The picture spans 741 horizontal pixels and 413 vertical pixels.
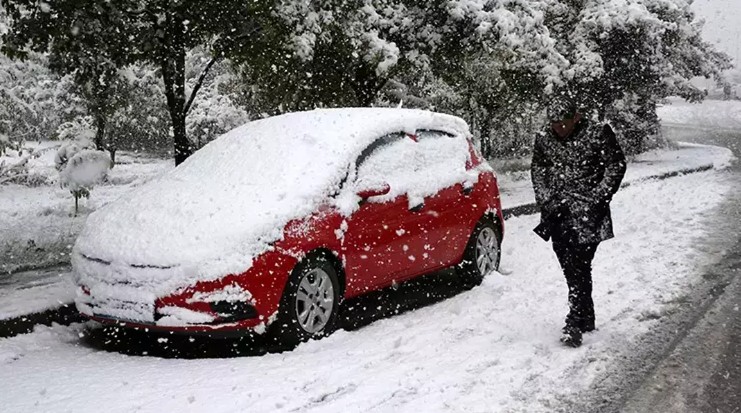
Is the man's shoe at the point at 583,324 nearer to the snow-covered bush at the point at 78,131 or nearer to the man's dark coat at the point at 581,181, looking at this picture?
the man's dark coat at the point at 581,181

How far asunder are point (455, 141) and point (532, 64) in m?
10.5

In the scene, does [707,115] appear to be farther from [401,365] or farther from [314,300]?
[401,365]

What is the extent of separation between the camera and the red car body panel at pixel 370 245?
215 inches

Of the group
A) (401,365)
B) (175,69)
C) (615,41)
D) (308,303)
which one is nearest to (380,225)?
(308,303)

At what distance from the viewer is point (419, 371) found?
16.8ft

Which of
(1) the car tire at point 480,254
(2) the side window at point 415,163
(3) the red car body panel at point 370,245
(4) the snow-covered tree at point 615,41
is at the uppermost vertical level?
(4) the snow-covered tree at point 615,41

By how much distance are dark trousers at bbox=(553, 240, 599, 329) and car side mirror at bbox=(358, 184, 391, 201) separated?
1529 millimetres

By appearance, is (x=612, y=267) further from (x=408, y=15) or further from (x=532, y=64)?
(x=532, y=64)

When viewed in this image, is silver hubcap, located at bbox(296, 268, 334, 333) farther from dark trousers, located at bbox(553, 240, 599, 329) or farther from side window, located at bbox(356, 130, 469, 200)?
dark trousers, located at bbox(553, 240, 599, 329)

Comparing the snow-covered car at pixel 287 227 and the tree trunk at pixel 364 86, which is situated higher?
the tree trunk at pixel 364 86

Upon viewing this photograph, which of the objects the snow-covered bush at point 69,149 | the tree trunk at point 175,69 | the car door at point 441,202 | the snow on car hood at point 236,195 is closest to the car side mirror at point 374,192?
the snow on car hood at point 236,195

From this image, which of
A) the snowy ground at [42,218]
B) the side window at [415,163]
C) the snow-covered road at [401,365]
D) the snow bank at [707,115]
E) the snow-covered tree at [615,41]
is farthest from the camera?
the snow bank at [707,115]

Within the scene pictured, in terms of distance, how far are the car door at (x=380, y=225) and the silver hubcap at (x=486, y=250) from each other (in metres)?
1.19

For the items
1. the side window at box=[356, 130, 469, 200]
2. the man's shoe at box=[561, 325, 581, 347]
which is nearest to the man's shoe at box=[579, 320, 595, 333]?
the man's shoe at box=[561, 325, 581, 347]
